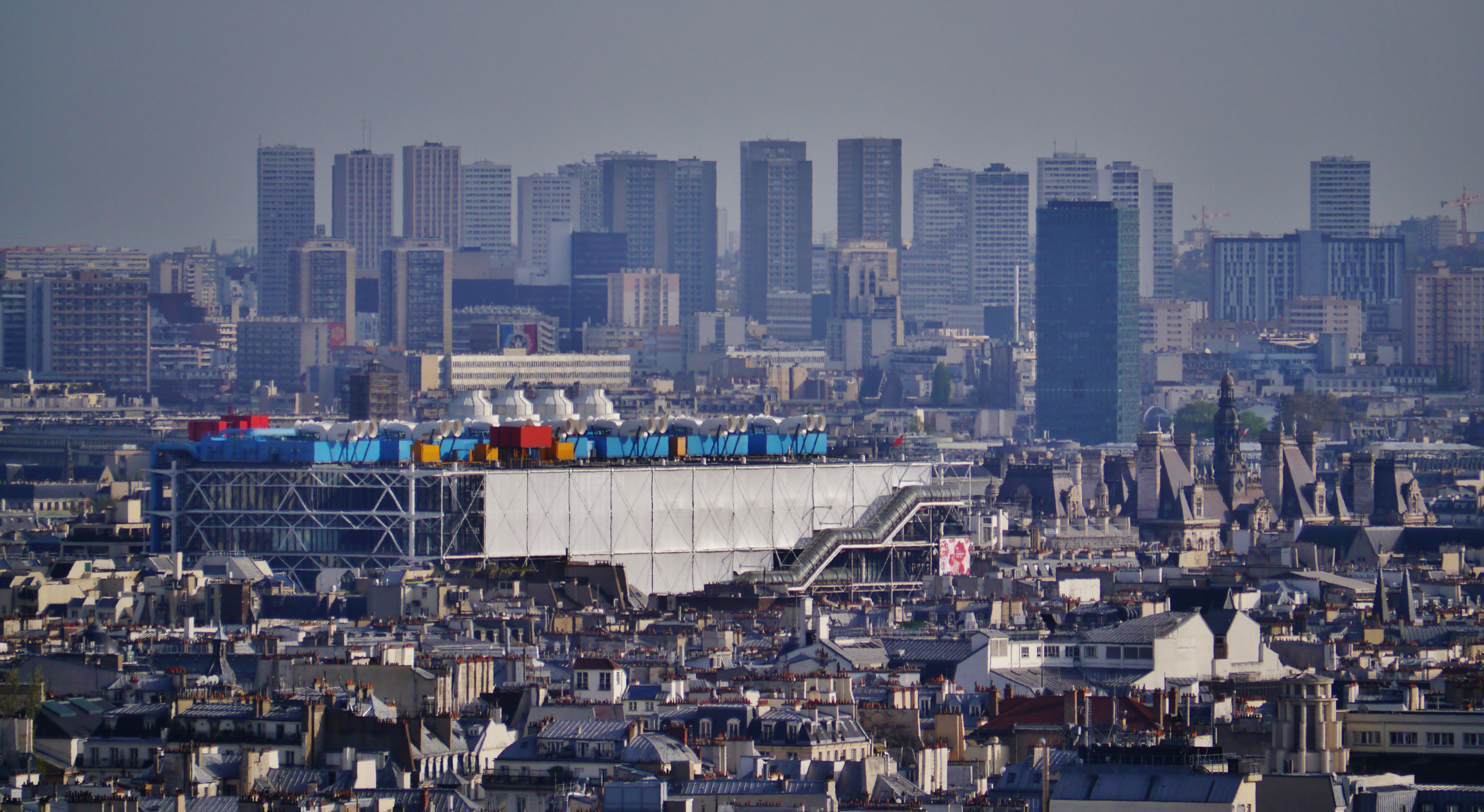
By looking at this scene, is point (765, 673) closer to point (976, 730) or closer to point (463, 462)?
point (976, 730)

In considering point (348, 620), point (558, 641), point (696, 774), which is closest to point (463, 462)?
point (348, 620)

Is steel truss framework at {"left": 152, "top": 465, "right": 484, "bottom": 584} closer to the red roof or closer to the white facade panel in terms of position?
the white facade panel

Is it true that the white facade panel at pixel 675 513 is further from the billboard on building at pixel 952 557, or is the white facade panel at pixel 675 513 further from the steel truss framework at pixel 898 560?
the billboard on building at pixel 952 557

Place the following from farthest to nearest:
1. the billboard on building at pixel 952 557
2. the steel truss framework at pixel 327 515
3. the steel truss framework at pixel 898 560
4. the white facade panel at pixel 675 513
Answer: the billboard on building at pixel 952 557, the steel truss framework at pixel 898 560, the white facade panel at pixel 675 513, the steel truss framework at pixel 327 515

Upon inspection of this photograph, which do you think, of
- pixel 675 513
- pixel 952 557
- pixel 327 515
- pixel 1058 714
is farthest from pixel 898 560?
pixel 1058 714

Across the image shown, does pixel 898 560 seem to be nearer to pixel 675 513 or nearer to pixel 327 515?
pixel 675 513

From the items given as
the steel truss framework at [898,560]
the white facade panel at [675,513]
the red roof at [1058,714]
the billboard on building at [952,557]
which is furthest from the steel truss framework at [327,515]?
the red roof at [1058,714]

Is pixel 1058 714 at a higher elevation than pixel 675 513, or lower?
lower
